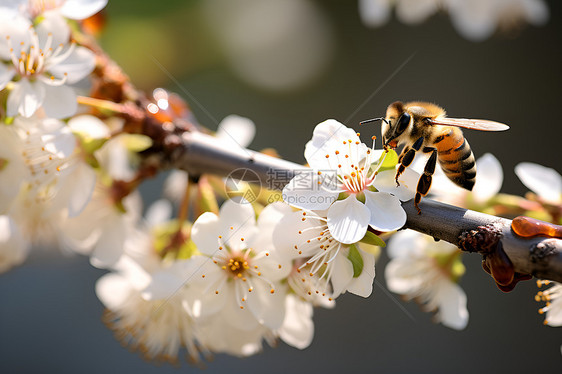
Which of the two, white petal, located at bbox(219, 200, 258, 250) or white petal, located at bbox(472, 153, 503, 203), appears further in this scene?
white petal, located at bbox(472, 153, 503, 203)

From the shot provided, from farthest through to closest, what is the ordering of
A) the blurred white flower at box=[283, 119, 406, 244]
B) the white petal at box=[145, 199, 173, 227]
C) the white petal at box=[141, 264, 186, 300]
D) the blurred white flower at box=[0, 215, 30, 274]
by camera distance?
the white petal at box=[145, 199, 173, 227] < the blurred white flower at box=[0, 215, 30, 274] < the white petal at box=[141, 264, 186, 300] < the blurred white flower at box=[283, 119, 406, 244]

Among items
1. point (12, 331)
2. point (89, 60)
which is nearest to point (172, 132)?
point (89, 60)

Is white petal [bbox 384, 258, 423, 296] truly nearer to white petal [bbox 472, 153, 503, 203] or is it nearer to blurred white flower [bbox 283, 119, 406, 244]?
white petal [bbox 472, 153, 503, 203]

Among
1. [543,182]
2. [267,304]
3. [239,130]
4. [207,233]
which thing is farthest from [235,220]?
[543,182]

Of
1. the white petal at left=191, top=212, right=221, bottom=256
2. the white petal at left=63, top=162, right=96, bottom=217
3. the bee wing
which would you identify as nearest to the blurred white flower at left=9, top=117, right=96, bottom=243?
the white petal at left=63, top=162, right=96, bottom=217

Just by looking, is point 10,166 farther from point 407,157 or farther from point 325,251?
point 407,157

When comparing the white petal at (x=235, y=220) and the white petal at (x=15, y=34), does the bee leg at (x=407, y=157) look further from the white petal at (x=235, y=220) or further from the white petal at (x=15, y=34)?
the white petal at (x=15, y=34)

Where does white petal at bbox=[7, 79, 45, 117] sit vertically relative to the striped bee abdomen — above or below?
above

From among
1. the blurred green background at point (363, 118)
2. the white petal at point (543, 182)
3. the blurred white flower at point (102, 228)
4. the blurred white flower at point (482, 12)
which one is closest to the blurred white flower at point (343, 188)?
the white petal at point (543, 182)
